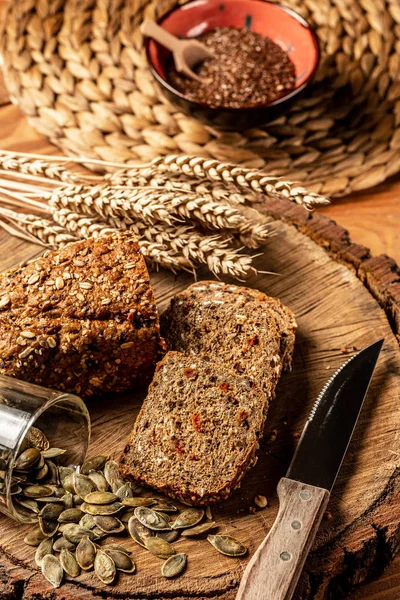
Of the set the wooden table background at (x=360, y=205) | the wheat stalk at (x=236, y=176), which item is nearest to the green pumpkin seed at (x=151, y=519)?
the wheat stalk at (x=236, y=176)

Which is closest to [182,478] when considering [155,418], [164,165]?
[155,418]

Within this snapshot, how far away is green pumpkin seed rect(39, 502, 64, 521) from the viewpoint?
2.60m

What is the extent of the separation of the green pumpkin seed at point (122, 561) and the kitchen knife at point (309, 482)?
1.27 feet

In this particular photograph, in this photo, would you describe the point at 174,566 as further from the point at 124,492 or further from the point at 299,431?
the point at 299,431

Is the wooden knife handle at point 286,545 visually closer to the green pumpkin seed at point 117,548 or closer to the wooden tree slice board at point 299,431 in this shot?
the wooden tree slice board at point 299,431

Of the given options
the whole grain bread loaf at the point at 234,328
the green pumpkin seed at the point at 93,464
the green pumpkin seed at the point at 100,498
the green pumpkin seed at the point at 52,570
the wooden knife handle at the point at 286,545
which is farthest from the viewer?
the whole grain bread loaf at the point at 234,328

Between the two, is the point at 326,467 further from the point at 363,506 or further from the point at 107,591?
the point at 107,591

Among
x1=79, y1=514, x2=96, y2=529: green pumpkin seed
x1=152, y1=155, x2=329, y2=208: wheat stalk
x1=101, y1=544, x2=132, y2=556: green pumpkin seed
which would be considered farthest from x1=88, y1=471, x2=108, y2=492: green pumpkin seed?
x1=152, y1=155, x2=329, y2=208: wheat stalk

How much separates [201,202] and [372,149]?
155 cm

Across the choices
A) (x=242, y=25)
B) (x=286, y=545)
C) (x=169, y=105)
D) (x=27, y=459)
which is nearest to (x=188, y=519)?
(x=286, y=545)

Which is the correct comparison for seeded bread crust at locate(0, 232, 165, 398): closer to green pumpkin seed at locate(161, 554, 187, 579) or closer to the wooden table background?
green pumpkin seed at locate(161, 554, 187, 579)

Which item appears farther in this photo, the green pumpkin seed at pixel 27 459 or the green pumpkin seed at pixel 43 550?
the green pumpkin seed at pixel 27 459

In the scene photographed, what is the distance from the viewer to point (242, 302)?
121 inches

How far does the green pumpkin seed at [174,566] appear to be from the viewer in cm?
247
